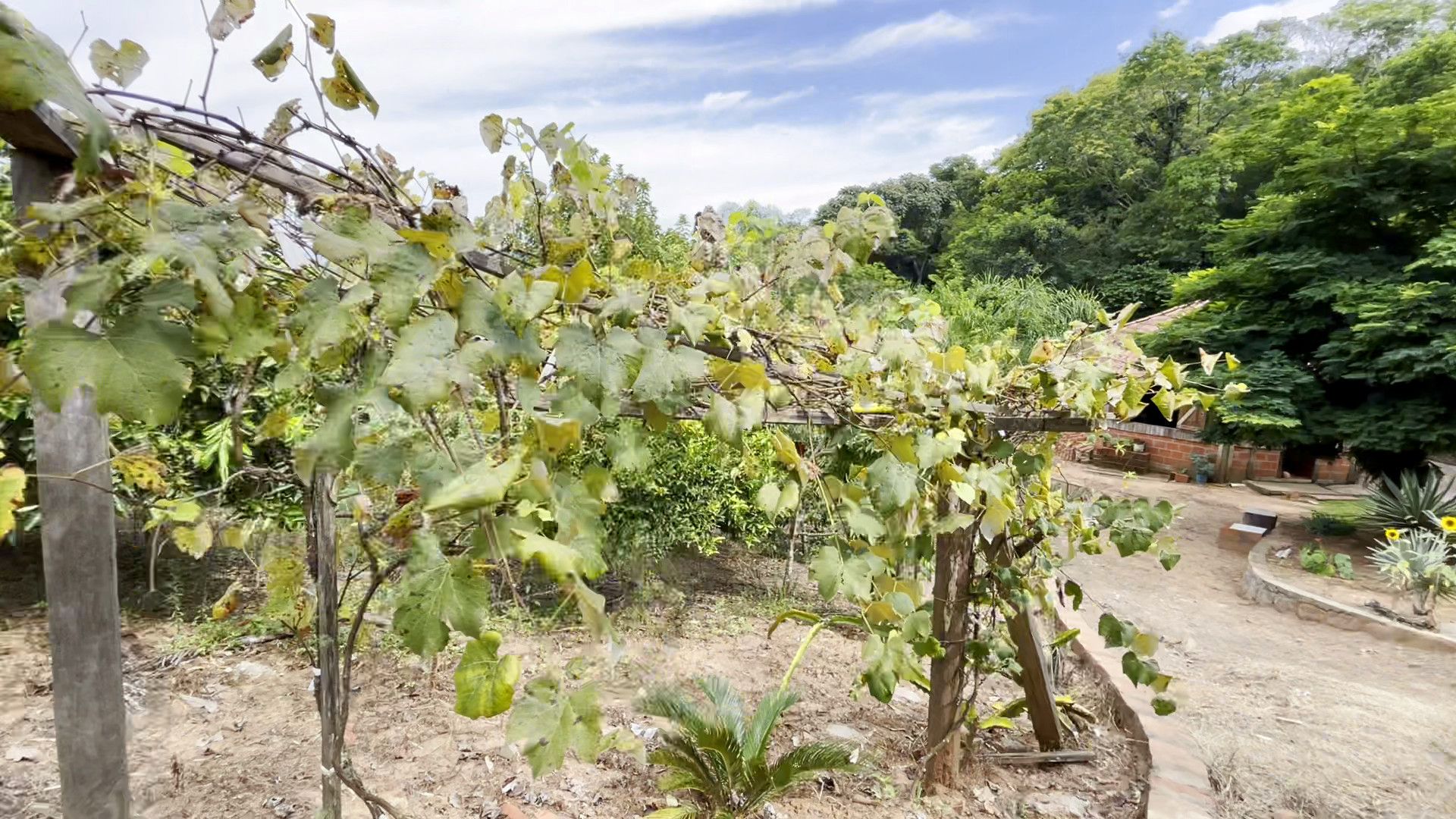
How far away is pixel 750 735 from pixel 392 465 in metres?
2.13

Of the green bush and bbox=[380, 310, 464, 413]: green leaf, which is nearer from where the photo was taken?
bbox=[380, 310, 464, 413]: green leaf

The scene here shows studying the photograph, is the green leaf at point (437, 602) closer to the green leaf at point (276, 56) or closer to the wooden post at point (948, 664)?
the green leaf at point (276, 56)

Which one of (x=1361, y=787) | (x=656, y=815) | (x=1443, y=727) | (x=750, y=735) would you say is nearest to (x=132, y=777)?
(x=656, y=815)

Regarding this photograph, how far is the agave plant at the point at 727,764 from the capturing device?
93.7 inches

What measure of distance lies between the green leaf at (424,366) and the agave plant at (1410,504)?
7.65 meters

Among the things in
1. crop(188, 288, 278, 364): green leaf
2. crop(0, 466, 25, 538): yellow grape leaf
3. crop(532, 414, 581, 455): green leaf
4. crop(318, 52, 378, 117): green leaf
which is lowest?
crop(0, 466, 25, 538): yellow grape leaf

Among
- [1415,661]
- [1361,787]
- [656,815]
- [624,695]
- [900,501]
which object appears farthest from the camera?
[1415,661]

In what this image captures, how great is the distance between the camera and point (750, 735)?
2.54 meters

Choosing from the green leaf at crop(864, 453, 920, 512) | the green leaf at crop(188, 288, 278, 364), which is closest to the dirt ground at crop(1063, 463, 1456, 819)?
the green leaf at crop(864, 453, 920, 512)

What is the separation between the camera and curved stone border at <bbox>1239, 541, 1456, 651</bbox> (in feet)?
14.8

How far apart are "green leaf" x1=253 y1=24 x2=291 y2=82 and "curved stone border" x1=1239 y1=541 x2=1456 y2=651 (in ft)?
20.2

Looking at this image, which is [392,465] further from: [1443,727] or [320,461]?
[1443,727]

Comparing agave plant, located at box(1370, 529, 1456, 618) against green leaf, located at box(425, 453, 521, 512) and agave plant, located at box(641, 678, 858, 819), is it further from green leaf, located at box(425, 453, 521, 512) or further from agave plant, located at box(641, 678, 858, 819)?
green leaf, located at box(425, 453, 521, 512)

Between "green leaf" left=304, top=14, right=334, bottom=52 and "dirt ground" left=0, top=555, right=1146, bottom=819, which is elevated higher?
"green leaf" left=304, top=14, right=334, bottom=52
